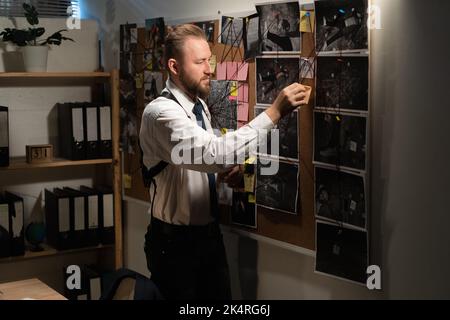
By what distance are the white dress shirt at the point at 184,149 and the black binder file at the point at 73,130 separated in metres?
0.93

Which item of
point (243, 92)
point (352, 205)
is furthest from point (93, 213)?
point (352, 205)

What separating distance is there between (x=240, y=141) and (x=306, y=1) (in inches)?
22.4

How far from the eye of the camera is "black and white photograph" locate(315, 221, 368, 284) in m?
2.29

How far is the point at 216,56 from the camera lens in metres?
2.80

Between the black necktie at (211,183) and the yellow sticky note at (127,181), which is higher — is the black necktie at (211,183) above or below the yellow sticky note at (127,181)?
above

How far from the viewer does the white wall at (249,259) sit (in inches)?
100

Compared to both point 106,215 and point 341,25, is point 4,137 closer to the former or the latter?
point 106,215

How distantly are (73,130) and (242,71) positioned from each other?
1233mm

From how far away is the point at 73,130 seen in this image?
3523 millimetres

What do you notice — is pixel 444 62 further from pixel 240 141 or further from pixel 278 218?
pixel 278 218

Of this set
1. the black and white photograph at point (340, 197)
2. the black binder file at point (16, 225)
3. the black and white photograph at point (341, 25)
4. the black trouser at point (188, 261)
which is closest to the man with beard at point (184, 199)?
the black trouser at point (188, 261)

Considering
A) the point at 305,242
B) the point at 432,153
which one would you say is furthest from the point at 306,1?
the point at 305,242

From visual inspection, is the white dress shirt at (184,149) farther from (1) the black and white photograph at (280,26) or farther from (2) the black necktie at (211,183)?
(1) the black and white photograph at (280,26)

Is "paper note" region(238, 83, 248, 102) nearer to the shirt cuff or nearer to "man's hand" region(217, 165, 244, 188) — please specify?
"man's hand" region(217, 165, 244, 188)
